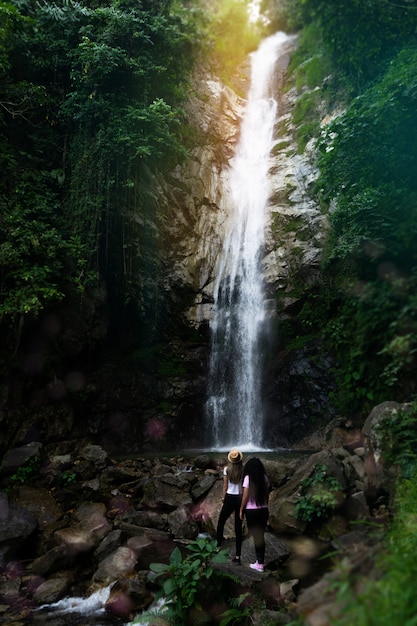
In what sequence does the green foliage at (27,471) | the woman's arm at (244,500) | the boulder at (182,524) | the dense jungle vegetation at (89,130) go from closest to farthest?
1. the woman's arm at (244,500)
2. the boulder at (182,524)
3. the green foliage at (27,471)
4. the dense jungle vegetation at (89,130)

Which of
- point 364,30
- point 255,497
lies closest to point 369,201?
point 255,497

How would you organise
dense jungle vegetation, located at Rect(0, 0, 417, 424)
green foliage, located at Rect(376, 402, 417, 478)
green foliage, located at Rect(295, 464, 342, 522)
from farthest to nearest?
dense jungle vegetation, located at Rect(0, 0, 417, 424)
green foliage, located at Rect(295, 464, 342, 522)
green foliage, located at Rect(376, 402, 417, 478)

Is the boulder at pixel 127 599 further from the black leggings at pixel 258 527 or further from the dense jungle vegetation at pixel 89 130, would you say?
the dense jungle vegetation at pixel 89 130

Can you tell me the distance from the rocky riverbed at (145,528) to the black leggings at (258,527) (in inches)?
9.3

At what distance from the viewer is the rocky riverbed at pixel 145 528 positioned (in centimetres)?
446

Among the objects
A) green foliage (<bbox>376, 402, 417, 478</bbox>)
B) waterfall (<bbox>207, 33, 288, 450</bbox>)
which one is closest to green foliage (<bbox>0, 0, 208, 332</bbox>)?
waterfall (<bbox>207, 33, 288, 450</bbox>)

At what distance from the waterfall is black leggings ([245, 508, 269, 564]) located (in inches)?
263

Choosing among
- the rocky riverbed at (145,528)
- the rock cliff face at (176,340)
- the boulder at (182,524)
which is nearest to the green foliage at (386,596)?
the rocky riverbed at (145,528)

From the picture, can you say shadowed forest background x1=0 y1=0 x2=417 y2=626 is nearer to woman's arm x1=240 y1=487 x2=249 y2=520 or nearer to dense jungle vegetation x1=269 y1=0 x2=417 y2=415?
dense jungle vegetation x1=269 y1=0 x2=417 y2=415

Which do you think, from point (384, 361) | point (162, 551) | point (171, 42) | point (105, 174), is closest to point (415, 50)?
point (171, 42)

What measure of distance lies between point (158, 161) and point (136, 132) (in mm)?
1446

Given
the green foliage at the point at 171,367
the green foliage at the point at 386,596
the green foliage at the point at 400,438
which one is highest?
the green foliage at the point at 171,367

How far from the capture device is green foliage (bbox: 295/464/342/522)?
19.5 ft

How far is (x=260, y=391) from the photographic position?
12.6 m
